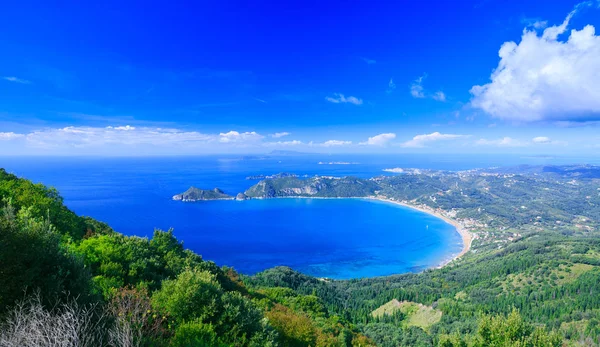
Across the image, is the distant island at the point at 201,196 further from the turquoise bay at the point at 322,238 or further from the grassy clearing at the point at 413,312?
the grassy clearing at the point at 413,312

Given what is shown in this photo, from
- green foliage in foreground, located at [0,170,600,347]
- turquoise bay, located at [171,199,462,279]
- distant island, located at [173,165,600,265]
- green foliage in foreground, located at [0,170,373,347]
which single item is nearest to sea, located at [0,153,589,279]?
turquoise bay, located at [171,199,462,279]

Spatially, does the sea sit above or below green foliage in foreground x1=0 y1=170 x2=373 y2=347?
below

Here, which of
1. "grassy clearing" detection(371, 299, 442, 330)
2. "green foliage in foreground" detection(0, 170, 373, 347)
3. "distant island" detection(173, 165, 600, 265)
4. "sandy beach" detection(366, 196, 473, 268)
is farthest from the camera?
"distant island" detection(173, 165, 600, 265)

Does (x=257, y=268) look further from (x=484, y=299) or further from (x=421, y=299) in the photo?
(x=484, y=299)

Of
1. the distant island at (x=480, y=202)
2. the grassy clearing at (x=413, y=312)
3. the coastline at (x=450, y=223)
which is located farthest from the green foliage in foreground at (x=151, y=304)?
the distant island at (x=480, y=202)

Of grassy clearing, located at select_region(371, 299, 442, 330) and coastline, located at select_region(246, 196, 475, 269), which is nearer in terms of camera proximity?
grassy clearing, located at select_region(371, 299, 442, 330)

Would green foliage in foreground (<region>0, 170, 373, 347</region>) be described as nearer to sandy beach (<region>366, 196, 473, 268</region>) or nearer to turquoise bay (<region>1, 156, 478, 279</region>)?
turquoise bay (<region>1, 156, 478, 279</region>)

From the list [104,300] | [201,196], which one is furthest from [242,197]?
[104,300]

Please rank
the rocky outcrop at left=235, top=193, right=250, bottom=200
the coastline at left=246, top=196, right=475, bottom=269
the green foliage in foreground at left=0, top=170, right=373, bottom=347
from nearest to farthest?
the green foliage in foreground at left=0, top=170, right=373, bottom=347 < the coastline at left=246, top=196, right=475, bottom=269 < the rocky outcrop at left=235, top=193, right=250, bottom=200

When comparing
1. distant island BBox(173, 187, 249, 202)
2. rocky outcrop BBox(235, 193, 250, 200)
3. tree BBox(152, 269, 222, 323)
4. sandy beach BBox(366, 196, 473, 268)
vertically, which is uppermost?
tree BBox(152, 269, 222, 323)

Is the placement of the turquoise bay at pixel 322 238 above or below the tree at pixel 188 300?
below

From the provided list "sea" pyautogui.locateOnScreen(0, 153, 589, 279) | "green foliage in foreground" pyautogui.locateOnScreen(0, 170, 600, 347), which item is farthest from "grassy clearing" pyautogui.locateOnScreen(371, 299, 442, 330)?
"sea" pyautogui.locateOnScreen(0, 153, 589, 279)
